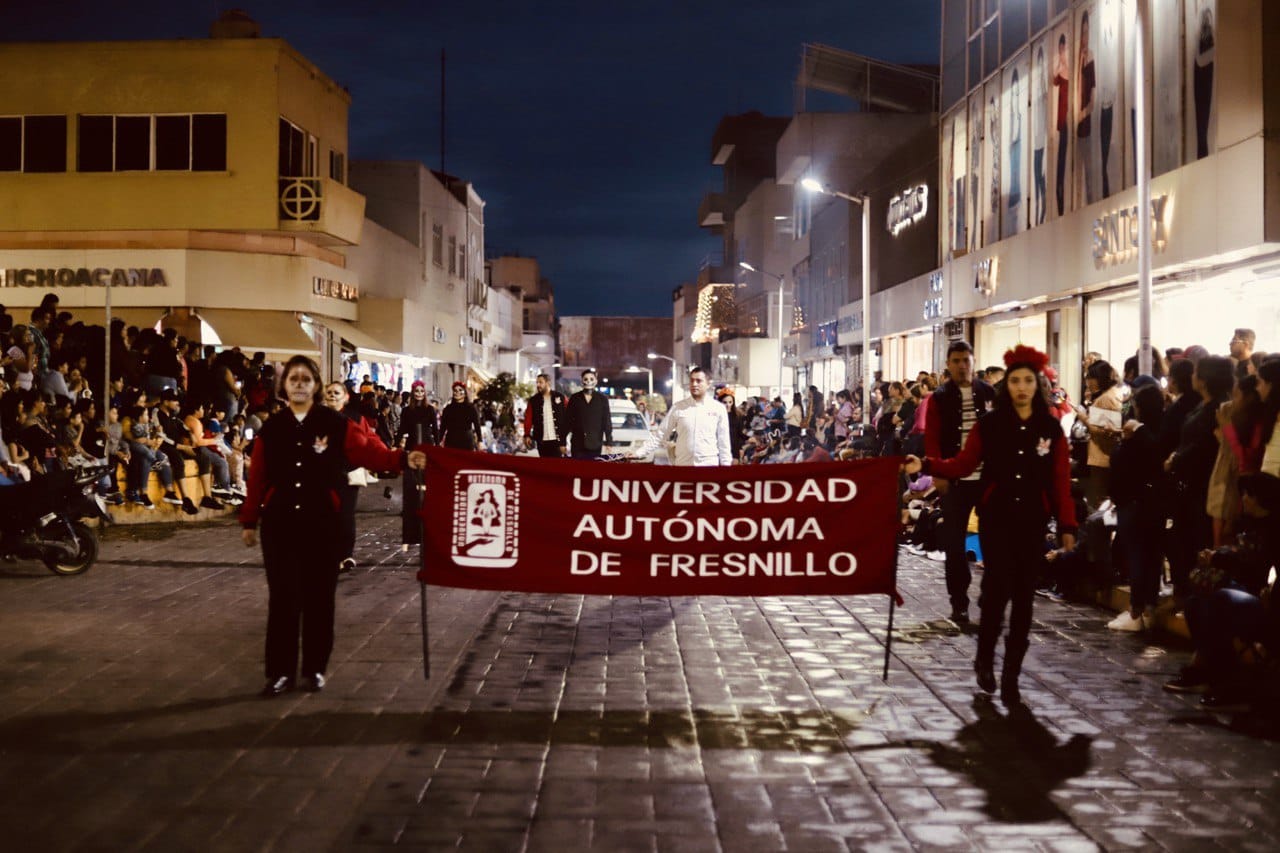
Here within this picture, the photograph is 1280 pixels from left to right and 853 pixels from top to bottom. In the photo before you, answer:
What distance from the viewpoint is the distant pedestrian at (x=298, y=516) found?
799cm

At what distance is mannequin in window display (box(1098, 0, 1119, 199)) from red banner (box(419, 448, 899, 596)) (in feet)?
57.5

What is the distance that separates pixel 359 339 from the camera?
4403 centimetres

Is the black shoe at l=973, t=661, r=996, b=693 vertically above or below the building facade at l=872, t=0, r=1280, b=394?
below

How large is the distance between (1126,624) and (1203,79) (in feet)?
38.7

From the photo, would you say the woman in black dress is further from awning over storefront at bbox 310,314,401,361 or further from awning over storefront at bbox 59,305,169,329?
awning over storefront at bbox 310,314,401,361

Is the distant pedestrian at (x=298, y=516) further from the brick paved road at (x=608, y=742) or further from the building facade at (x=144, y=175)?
the building facade at (x=144, y=175)

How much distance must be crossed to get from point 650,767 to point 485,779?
0.75 metres

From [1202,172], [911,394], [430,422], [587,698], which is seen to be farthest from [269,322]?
[587,698]

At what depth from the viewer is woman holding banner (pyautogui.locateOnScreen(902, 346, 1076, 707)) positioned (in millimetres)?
8078

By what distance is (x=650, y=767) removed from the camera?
21.3 ft

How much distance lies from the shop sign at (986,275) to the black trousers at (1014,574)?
2350cm

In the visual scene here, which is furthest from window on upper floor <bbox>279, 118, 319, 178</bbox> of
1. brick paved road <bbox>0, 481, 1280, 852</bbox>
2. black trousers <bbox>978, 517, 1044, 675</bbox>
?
black trousers <bbox>978, 517, 1044, 675</bbox>

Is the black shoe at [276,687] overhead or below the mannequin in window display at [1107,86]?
below

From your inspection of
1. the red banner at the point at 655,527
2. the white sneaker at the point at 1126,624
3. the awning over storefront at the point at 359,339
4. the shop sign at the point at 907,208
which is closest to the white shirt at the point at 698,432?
the white sneaker at the point at 1126,624
